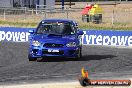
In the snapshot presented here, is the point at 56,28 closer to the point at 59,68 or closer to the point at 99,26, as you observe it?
the point at 59,68

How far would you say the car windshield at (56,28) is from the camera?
67.1ft

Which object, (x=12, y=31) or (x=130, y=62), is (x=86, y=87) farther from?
(x=12, y=31)

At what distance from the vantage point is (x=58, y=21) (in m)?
21.2

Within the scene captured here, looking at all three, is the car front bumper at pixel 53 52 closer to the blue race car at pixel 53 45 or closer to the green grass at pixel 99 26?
the blue race car at pixel 53 45

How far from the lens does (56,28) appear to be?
2070 centimetres

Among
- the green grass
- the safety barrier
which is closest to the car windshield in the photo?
the safety barrier

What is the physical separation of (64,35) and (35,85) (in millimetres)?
7219

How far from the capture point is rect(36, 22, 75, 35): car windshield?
20.5 meters

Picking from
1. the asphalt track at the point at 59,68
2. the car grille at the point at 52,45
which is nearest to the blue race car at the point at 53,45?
the car grille at the point at 52,45

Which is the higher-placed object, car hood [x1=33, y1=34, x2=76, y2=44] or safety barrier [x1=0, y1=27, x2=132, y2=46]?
car hood [x1=33, y1=34, x2=76, y2=44]

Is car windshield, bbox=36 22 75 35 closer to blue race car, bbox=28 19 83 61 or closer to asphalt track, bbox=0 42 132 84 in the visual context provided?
blue race car, bbox=28 19 83 61

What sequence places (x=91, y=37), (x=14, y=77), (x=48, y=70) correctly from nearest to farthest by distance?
(x=14, y=77), (x=48, y=70), (x=91, y=37)

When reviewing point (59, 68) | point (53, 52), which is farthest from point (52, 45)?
point (59, 68)

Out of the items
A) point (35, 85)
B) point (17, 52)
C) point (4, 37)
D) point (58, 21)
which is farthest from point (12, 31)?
point (35, 85)
